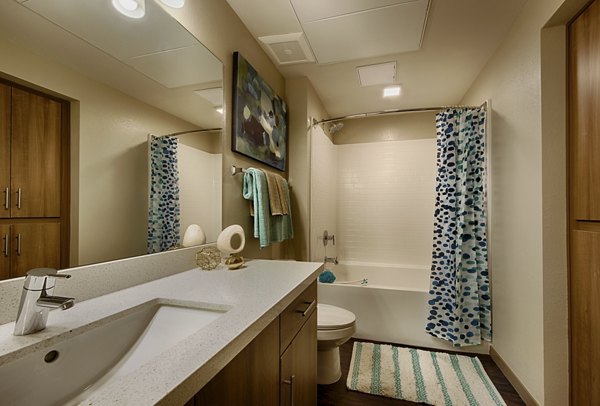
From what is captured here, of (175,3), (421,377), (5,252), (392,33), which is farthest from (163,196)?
(421,377)

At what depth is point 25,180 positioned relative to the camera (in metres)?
0.67

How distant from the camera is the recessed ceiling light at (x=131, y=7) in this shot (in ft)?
3.17

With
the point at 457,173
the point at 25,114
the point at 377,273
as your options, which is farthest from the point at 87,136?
the point at 377,273

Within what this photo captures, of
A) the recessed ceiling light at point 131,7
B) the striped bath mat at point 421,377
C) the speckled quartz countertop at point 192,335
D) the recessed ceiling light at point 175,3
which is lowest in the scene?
the striped bath mat at point 421,377

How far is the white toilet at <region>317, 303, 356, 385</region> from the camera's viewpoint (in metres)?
1.66

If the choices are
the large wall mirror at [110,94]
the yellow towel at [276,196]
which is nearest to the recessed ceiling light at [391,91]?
the yellow towel at [276,196]

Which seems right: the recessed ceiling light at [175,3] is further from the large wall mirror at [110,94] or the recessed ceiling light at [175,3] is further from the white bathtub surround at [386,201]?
the white bathtub surround at [386,201]

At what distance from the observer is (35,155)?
0.69m

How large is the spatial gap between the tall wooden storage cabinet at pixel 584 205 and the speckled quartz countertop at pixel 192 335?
1.28m

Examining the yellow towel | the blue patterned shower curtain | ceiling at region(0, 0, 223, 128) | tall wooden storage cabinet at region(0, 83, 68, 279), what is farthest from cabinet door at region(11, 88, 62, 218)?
the blue patterned shower curtain

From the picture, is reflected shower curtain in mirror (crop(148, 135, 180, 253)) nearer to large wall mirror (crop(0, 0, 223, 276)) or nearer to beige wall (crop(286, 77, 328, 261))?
large wall mirror (crop(0, 0, 223, 276))

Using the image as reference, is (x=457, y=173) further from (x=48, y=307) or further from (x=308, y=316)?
(x=48, y=307)

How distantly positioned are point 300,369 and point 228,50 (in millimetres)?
1755

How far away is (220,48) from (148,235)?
1.16 meters
